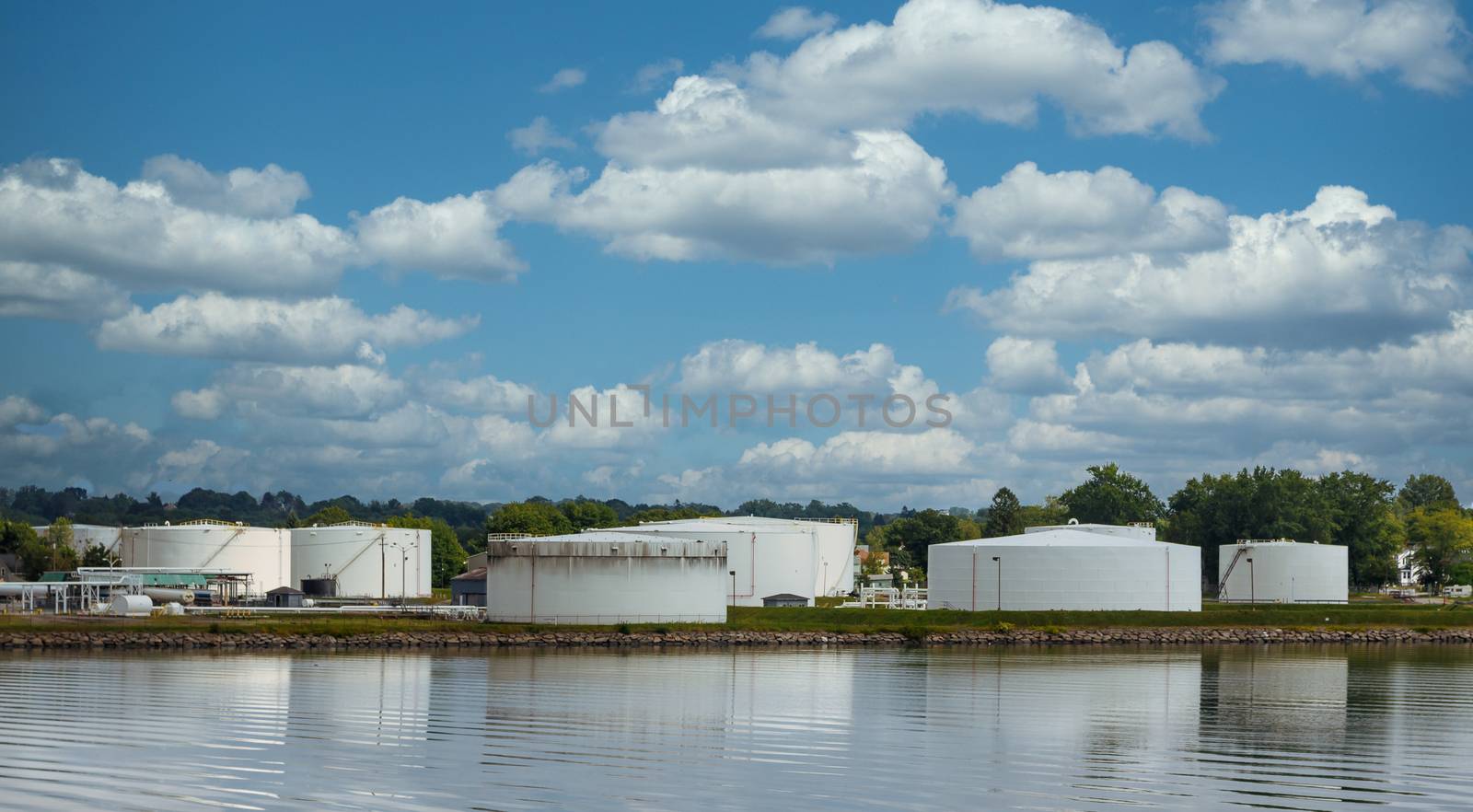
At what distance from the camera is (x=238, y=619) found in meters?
75.1

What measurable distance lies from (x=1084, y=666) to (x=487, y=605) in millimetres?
29456

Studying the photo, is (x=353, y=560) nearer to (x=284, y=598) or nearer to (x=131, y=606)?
(x=284, y=598)

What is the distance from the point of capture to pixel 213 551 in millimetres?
112188

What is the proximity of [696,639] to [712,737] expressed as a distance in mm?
38966

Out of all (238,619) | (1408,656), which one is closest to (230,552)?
(238,619)

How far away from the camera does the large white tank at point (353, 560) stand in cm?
11288

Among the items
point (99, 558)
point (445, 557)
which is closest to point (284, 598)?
point (99, 558)

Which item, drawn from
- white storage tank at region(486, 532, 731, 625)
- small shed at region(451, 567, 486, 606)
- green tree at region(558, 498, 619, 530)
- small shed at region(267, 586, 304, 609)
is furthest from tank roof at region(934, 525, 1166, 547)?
green tree at region(558, 498, 619, 530)

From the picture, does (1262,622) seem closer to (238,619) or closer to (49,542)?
(238,619)

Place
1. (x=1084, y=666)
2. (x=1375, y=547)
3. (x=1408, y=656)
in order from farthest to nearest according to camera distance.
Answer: (x=1375, y=547), (x=1408, y=656), (x=1084, y=666)

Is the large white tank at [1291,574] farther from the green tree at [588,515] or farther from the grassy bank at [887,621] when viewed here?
the green tree at [588,515]

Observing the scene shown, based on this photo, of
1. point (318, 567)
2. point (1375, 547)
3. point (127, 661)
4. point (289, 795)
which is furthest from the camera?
point (1375, 547)

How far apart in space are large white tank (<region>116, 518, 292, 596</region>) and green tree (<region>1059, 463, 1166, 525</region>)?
90594 millimetres

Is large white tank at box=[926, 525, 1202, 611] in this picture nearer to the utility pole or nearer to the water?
the utility pole
